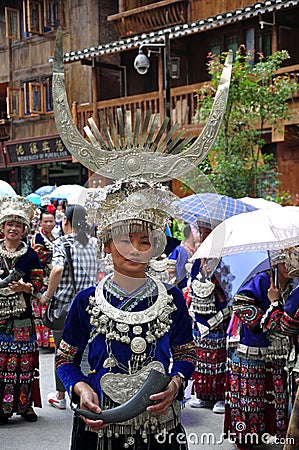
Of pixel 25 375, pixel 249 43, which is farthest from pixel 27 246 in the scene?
pixel 249 43

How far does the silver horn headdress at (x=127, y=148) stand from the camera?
330 centimetres

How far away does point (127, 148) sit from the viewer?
10.9 ft

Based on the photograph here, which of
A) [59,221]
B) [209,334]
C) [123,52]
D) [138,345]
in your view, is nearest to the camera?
[138,345]

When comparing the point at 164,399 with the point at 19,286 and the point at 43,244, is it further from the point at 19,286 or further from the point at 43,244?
the point at 43,244

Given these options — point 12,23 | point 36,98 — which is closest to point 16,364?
point 36,98

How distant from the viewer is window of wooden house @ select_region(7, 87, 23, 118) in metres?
20.9

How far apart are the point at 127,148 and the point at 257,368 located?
247cm

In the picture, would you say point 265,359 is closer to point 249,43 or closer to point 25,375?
point 25,375

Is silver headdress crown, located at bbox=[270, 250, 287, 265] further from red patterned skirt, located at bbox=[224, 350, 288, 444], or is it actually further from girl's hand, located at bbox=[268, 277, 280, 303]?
red patterned skirt, located at bbox=[224, 350, 288, 444]

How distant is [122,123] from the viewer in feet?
10.9

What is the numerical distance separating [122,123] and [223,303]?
336 cm

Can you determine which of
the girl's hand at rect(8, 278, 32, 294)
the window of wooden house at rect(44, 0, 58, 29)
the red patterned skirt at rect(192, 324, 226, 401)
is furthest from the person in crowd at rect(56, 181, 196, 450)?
the window of wooden house at rect(44, 0, 58, 29)

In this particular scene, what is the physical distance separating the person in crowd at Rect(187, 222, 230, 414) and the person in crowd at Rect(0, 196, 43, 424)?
147 centimetres

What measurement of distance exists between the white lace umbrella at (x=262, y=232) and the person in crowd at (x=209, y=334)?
4.15 ft
